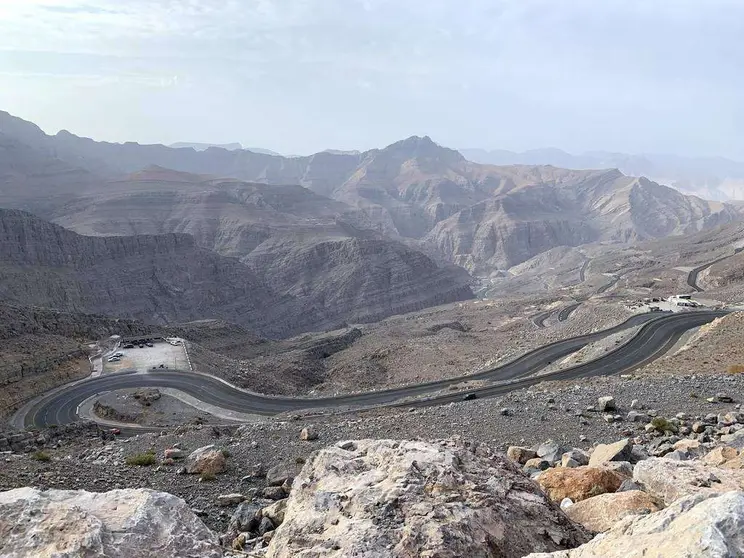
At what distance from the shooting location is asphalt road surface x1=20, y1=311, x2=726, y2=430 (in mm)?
37875

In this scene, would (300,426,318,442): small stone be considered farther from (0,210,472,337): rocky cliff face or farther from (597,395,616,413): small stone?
(0,210,472,337): rocky cliff face

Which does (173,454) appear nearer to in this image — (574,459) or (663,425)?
(574,459)

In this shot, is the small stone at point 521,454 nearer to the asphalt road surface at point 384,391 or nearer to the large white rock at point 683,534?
the large white rock at point 683,534

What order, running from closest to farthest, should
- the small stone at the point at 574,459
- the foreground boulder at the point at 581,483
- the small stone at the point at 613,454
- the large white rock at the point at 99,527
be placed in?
1. the large white rock at the point at 99,527
2. the foreground boulder at the point at 581,483
3. the small stone at the point at 613,454
4. the small stone at the point at 574,459

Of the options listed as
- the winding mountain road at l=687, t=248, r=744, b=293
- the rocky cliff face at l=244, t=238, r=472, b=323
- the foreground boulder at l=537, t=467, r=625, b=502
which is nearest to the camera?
the foreground boulder at l=537, t=467, r=625, b=502

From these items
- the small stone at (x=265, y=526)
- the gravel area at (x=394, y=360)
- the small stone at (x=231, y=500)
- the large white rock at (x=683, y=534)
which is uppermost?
the large white rock at (x=683, y=534)

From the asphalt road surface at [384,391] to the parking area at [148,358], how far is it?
184 centimetres

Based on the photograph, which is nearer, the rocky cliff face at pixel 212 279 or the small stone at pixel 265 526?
the small stone at pixel 265 526

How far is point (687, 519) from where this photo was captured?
5.06 m

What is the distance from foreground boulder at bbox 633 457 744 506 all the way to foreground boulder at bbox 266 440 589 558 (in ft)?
7.82

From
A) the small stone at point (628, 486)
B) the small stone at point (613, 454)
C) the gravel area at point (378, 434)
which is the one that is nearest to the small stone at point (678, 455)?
the small stone at point (613, 454)

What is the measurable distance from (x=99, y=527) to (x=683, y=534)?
19.4ft

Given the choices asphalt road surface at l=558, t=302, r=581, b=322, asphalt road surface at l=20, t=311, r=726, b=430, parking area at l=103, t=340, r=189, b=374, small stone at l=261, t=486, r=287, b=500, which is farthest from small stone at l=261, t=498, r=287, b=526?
Result: asphalt road surface at l=558, t=302, r=581, b=322

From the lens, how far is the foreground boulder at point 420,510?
6355 millimetres
